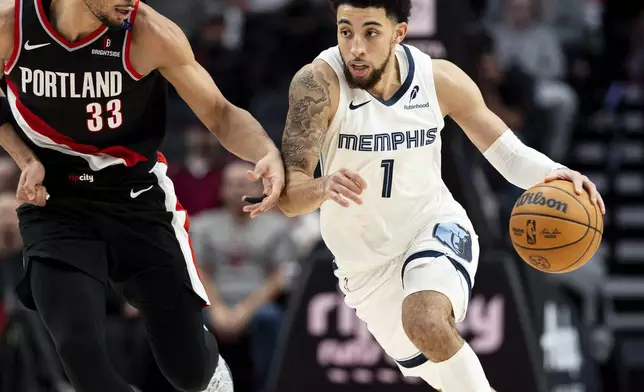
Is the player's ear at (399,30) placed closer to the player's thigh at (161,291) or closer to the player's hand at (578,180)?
the player's hand at (578,180)

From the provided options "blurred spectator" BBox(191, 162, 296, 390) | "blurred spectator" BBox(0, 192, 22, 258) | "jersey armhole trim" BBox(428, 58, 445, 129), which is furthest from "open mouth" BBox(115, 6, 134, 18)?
"blurred spectator" BBox(191, 162, 296, 390)

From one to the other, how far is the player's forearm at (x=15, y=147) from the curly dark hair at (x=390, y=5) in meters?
1.57

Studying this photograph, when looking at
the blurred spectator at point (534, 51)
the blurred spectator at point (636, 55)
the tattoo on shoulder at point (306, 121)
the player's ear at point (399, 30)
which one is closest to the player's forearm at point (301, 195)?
the tattoo on shoulder at point (306, 121)

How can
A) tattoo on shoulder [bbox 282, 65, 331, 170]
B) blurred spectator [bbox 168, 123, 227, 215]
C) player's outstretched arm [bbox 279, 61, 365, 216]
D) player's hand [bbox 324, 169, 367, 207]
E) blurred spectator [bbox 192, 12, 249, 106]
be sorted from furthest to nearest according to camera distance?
blurred spectator [bbox 192, 12, 249, 106]
blurred spectator [bbox 168, 123, 227, 215]
tattoo on shoulder [bbox 282, 65, 331, 170]
player's outstretched arm [bbox 279, 61, 365, 216]
player's hand [bbox 324, 169, 367, 207]

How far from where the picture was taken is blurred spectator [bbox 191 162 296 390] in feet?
29.1

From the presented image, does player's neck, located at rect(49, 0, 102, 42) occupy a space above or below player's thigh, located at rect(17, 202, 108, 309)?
above

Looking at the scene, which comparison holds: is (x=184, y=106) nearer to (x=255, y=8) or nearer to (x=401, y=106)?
(x=255, y=8)

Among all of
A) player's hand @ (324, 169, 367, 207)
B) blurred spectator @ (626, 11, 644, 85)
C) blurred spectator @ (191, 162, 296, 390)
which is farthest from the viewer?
blurred spectator @ (626, 11, 644, 85)

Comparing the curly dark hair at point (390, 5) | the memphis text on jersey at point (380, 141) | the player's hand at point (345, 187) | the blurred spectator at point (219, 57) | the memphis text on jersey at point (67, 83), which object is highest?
the curly dark hair at point (390, 5)

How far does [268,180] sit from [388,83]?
0.88 metres

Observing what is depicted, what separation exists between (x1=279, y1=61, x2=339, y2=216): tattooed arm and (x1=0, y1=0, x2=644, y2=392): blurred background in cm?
235

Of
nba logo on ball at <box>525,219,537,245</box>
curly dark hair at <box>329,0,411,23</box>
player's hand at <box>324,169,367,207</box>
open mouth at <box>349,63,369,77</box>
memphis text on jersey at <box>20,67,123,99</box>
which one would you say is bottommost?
nba logo on ball at <box>525,219,537,245</box>

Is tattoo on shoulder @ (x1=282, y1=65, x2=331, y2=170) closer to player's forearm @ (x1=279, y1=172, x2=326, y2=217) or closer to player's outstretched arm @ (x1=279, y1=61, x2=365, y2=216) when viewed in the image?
player's outstretched arm @ (x1=279, y1=61, x2=365, y2=216)

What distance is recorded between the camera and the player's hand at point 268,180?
4.92m
